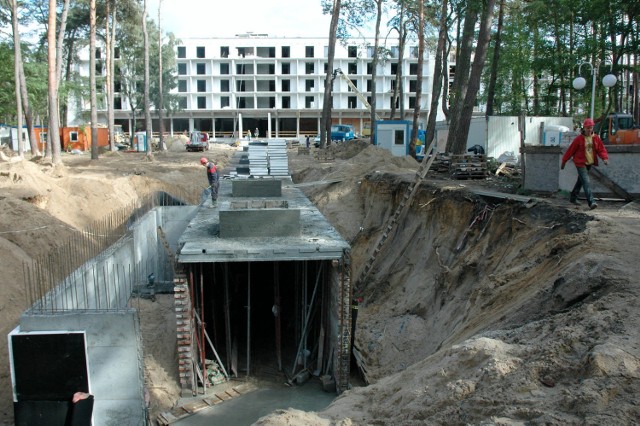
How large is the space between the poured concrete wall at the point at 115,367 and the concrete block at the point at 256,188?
933 cm

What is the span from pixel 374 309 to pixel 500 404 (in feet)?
29.2

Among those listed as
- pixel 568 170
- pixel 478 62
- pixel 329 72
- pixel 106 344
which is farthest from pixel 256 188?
pixel 329 72

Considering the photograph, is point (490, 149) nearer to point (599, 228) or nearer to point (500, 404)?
point (599, 228)

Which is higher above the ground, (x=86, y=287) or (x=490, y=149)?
(x=490, y=149)

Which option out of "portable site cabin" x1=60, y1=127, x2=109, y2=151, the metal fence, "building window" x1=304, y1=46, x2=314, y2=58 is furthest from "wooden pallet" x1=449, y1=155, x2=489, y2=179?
"building window" x1=304, y1=46, x2=314, y2=58

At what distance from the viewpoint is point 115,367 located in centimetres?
848

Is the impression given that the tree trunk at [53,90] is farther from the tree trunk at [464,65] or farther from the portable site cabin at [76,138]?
the portable site cabin at [76,138]

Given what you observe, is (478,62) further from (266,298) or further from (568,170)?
(266,298)

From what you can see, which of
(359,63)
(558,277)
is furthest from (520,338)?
(359,63)

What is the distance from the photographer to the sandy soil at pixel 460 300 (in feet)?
15.2

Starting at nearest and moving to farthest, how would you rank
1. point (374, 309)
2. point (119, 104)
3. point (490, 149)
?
A: point (374, 309)
point (490, 149)
point (119, 104)

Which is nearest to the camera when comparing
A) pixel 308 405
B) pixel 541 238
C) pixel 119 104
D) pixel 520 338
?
pixel 520 338

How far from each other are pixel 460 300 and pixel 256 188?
8.73m

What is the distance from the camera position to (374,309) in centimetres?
1341
